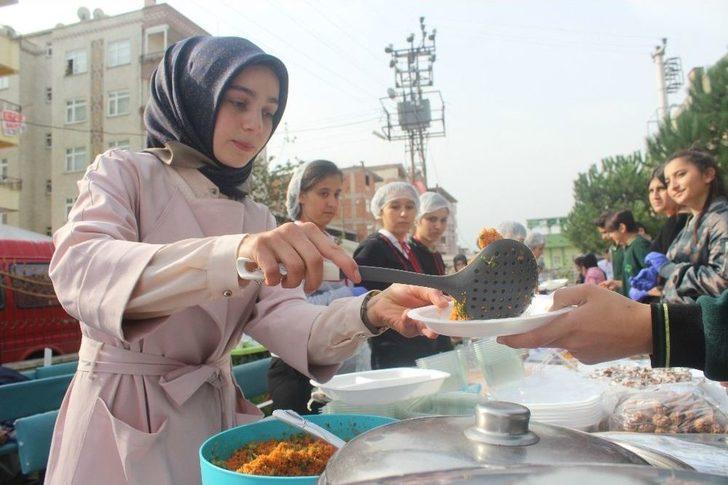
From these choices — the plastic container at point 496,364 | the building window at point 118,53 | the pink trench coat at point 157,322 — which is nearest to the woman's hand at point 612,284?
the plastic container at point 496,364

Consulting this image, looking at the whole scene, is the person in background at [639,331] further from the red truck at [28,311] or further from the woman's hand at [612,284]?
the red truck at [28,311]

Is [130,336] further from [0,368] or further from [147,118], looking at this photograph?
[0,368]

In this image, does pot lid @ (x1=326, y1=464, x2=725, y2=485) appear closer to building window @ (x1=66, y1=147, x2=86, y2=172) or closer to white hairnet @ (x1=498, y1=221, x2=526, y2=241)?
white hairnet @ (x1=498, y1=221, x2=526, y2=241)

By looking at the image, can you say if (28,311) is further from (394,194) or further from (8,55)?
(8,55)

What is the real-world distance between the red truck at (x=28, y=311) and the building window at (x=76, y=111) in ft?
65.2

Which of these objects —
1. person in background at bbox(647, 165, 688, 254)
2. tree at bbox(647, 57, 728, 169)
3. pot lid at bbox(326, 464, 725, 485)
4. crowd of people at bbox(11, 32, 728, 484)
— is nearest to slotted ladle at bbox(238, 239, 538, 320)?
crowd of people at bbox(11, 32, 728, 484)

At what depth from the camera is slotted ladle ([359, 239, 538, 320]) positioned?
1.17 m

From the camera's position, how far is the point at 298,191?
3293 millimetres

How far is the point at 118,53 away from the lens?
2561cm

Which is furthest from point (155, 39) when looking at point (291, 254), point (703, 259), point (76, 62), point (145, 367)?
point (291, 254)

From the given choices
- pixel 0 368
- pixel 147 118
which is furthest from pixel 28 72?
pixel 147 118

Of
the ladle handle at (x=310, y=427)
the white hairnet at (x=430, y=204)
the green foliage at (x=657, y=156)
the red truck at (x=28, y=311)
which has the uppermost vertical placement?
the green foliage at (x=657, y=156)

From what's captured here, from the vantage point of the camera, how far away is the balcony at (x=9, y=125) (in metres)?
16.3

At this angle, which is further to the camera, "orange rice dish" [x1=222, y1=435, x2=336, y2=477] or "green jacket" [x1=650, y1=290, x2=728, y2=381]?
"green jacket" [x1=650, y1=290, x2=728, y2=381]
